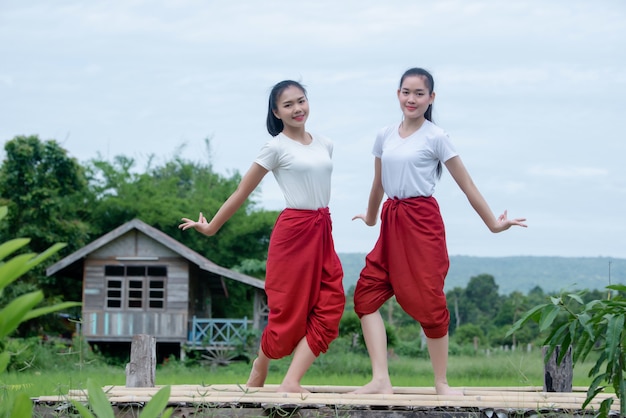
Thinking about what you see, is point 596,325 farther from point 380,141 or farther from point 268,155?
point 268,155

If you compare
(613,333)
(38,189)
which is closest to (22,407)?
(613,333)

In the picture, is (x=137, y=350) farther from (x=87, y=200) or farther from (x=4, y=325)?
(x=87, y=200)

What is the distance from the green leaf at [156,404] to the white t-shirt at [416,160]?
3.22 meters

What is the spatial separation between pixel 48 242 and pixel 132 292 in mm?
2569

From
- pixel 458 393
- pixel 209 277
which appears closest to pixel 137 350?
pixel 458 393

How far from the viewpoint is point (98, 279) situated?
19.2 m

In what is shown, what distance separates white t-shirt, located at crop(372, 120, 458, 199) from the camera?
484cm

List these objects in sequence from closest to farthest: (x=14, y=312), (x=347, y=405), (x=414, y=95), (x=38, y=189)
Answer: (x=14, y=312) < (x=347, y=405) < (x=414, y=95) < (x=38, y=189)

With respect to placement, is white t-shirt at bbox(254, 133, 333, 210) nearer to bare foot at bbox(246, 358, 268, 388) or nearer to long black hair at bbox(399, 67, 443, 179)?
long black hair at bbox(399, 67, 443, 179)

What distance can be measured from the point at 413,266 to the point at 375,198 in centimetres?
69

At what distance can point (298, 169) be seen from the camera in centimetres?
483

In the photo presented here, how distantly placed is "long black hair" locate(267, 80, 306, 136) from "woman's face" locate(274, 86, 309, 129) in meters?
0.03

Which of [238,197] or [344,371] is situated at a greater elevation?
[238,197]

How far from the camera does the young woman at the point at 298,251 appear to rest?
15.7ft
